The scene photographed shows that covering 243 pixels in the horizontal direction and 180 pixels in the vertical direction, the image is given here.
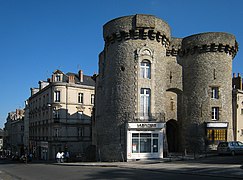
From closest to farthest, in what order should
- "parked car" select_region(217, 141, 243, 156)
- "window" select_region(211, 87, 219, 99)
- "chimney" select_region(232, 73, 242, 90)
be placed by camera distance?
"parked car" select_region(217, 141, 243, 156) → "window" select_region(211, 87, 219, 99) → "chimney" select_region(232, 73, 242, 90)

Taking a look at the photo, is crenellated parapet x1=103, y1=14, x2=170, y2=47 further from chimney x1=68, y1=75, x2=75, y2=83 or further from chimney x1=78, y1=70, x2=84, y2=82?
chimney x1=78, y1=70, x2=84, y2=82

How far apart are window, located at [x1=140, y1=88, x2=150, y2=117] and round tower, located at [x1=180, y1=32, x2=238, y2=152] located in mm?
5259

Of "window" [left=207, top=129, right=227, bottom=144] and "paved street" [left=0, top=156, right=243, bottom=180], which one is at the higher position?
"window" [left=207, top=129, right=227, bottom=144]

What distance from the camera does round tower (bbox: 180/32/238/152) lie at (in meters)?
28.0

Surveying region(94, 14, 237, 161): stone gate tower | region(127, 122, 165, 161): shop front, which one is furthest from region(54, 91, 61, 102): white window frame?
region(127, 122, 165, 161): shop front

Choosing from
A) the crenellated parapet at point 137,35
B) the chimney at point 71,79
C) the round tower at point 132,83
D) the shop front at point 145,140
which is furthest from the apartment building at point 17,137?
the crenellated parapet at point 137,35

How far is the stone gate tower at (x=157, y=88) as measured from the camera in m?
25.1

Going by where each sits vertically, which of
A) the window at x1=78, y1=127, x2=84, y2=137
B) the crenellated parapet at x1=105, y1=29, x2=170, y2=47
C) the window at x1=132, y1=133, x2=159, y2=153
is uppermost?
the crenellated parapet at x1=105, y1=29, x2=170, y2=47

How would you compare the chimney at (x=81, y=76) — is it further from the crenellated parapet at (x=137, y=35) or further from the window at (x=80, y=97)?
the crenellated parapet at (x=137, y=35)

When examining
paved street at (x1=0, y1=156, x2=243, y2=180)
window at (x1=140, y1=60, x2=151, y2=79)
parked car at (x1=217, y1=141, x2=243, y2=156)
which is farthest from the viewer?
window at (x1=140, y1=60, x2=151, y2=79)

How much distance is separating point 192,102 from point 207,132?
10.4 feet

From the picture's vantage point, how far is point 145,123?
24531 mm

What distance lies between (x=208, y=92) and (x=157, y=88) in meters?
5.50

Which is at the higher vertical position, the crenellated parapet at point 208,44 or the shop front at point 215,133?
the crenellated parapet at point 208,44
